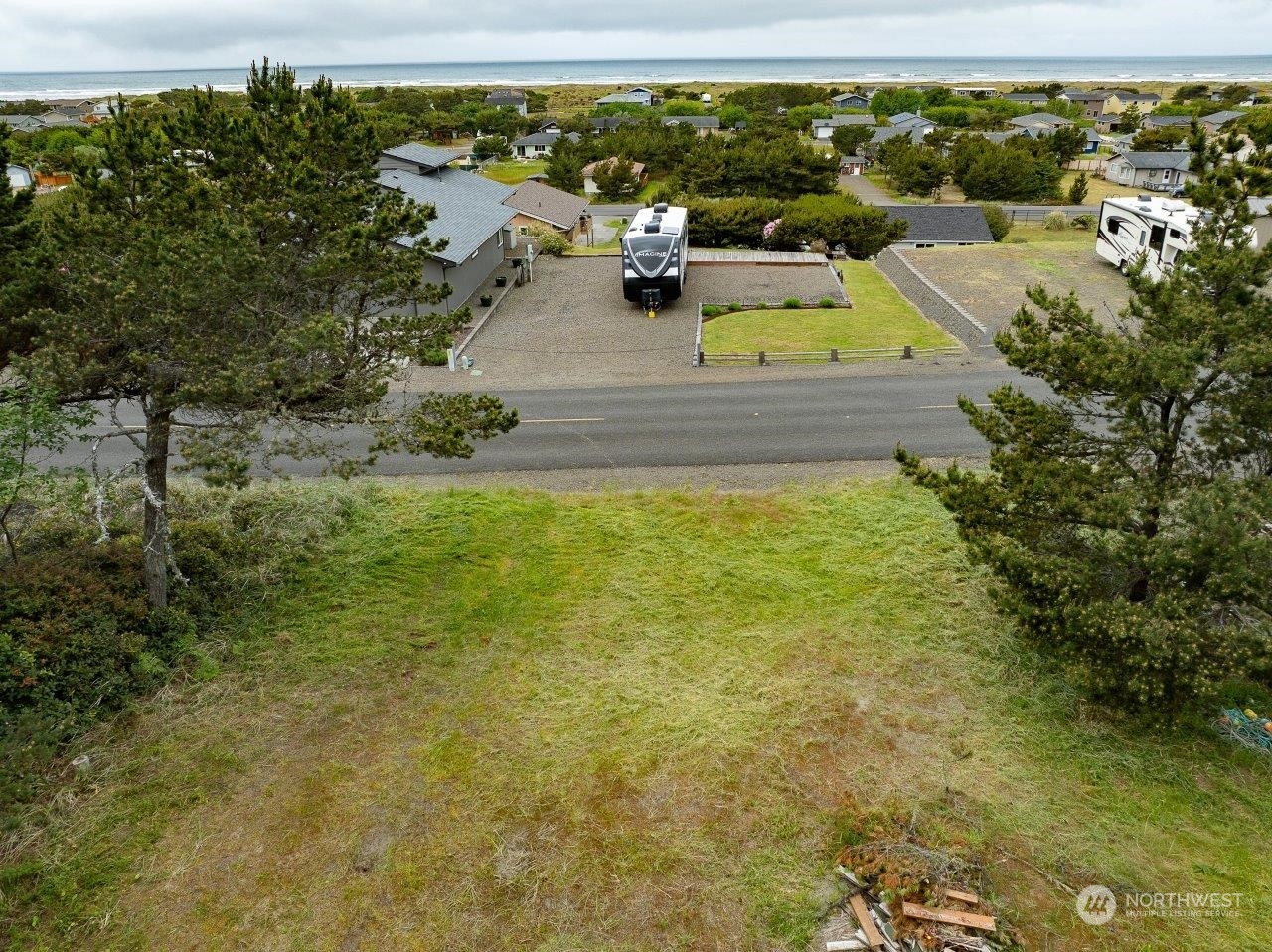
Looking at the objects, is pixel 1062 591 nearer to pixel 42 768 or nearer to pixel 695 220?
pixel 42 768

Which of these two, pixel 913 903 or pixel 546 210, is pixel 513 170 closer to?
pixel 546 210

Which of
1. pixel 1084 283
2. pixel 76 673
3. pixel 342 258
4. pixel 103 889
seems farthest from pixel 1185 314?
pixel 1084 283

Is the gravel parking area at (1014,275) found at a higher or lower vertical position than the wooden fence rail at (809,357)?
higher

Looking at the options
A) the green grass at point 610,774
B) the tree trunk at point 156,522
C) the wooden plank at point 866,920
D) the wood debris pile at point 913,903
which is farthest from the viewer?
the tree trunk at point 156,522

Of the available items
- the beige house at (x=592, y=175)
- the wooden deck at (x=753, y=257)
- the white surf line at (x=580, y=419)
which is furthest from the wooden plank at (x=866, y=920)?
the beige house at (x=592, y=175)

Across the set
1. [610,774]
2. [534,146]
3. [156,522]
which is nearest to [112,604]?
[156,522]

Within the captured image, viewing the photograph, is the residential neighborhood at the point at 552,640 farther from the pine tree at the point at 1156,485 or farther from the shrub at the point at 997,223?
the shrub at the point at 997,223

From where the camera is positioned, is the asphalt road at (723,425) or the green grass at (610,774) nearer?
the green grass at (610,774)
